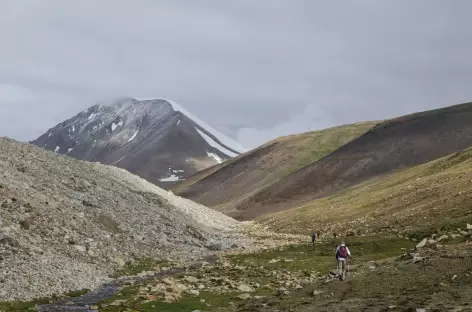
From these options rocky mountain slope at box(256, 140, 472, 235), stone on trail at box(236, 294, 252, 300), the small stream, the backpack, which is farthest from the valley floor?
rocky mountain slope at box(256, 140, 472, 235)

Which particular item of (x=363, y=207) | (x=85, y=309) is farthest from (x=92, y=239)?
(x=363, y=207)

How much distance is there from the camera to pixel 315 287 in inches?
1527

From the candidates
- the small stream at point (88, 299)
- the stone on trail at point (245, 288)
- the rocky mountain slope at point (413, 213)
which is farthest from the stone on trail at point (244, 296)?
the rocky mountain slope at point (413, 213)

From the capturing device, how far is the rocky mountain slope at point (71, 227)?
42094mm

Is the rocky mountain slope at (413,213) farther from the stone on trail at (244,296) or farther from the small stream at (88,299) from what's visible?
the small stream at (88,299)

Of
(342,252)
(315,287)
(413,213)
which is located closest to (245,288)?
(315,287)

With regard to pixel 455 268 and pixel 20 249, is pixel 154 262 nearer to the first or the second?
pixel 20 249

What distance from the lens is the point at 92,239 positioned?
5572 cm

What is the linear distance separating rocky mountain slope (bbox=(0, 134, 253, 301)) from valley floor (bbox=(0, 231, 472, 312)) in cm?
672

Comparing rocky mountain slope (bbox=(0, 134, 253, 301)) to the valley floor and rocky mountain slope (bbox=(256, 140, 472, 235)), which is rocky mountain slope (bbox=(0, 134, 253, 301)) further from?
rocky mountain slope (bbox=(256, 140, 472, 235))

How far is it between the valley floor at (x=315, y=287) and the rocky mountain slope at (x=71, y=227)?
6.72 metres

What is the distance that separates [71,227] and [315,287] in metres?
30.8

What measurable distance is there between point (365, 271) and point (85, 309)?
22994mm

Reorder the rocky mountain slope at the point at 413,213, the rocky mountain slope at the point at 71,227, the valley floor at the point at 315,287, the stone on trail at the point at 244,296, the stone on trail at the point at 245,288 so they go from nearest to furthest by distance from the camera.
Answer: the valley floor at the point at 315,287 → the stone on trail at the point at 244,296 → the stone on trail at the point at 245,288 → the rocky mountain slope at the point at 71,227 → the rocky mountain slope at the point at 413,213
